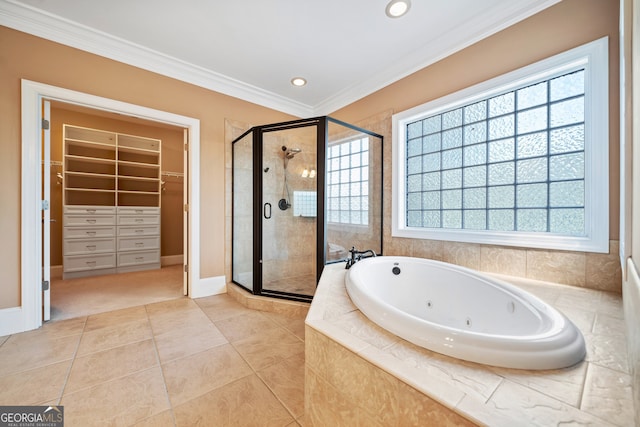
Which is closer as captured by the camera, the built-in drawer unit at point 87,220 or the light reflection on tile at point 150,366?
the light reflection on tile at point 150,366

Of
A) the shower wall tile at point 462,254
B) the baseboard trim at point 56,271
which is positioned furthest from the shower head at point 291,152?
the baseboard trim at point 56,271

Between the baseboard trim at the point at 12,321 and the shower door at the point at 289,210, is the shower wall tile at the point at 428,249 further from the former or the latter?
the baseboard trim at the point at 12,321

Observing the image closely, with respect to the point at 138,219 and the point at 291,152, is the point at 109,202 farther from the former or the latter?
the point at 291,152

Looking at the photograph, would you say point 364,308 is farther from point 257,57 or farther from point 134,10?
point 134,10

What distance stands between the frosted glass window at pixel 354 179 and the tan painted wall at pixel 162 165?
3.34 m

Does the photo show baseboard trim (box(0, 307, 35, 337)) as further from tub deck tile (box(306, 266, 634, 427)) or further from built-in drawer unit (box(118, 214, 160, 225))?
tub deck tile (box(306, 266, 634, 427))

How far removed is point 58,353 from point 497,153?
3380mm

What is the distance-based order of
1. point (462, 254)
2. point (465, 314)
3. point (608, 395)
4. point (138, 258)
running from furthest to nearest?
point (138, 258) < point (462, 254) < point (465, 314) < point (608, 395)

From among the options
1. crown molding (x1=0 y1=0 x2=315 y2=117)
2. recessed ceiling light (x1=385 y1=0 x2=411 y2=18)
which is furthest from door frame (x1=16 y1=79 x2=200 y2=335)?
recessed ceiling light (x1=385 y1=0 x2=411 y2=18)

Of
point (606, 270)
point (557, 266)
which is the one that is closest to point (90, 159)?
point (557, 266)

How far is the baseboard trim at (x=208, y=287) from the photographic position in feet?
8.32

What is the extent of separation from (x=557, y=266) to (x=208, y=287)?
3022 millimetres

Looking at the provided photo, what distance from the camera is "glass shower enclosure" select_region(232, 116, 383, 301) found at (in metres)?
2.33

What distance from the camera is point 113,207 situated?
355 cm
